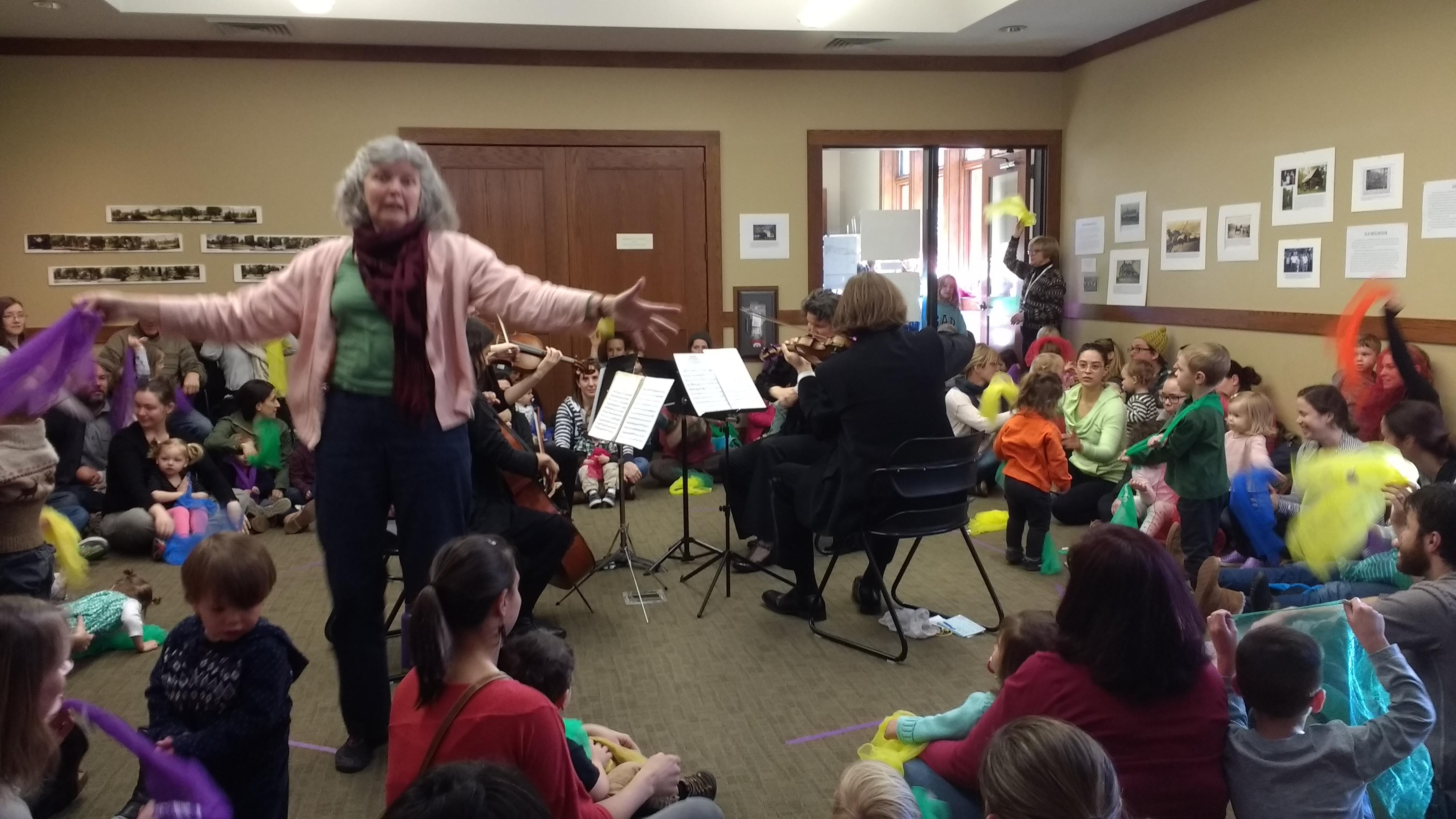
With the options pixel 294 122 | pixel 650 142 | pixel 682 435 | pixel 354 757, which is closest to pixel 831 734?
pixel 354 757

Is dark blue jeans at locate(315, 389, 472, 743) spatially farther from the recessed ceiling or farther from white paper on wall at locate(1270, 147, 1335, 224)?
white paper on wall at locate(1270, 147, 1335, 224)

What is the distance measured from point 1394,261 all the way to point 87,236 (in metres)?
8.05

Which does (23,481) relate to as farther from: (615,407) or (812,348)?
(812,348)

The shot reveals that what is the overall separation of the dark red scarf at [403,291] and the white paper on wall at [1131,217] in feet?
20.1

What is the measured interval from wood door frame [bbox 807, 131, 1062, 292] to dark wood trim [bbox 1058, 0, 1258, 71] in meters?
0.60

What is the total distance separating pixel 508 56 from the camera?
7.43 metres

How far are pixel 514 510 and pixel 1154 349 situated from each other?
191 inches

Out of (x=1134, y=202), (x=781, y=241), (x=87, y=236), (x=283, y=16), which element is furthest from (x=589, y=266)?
(x=1134, y=202)

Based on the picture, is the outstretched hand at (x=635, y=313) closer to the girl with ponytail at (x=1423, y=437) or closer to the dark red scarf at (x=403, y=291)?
the dark red scarf at (x=403, y=291)

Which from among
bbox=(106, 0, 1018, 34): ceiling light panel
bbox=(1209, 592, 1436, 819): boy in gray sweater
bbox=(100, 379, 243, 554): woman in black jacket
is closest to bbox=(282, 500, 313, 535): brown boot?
bbox=(100, 379, 243, 554): woman in black jacket

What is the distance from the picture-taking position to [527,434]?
4570mm

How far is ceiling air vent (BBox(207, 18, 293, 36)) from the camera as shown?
6414 millimetres

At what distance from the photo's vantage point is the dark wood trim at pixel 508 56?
22.8 feet

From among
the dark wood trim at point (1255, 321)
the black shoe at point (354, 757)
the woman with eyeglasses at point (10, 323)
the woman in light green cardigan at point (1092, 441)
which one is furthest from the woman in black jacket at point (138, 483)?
the dark wood trim at point (1255, 321)
